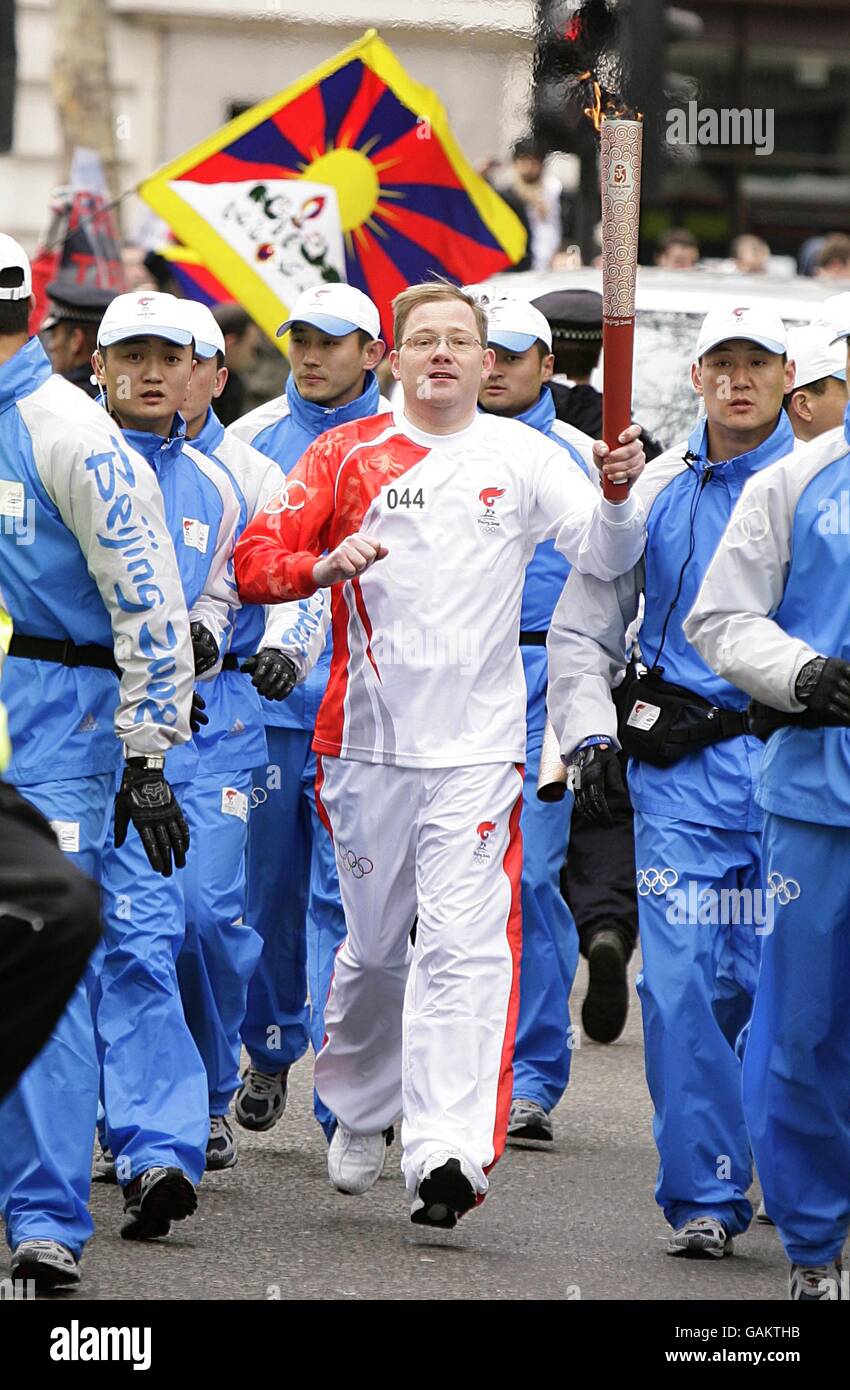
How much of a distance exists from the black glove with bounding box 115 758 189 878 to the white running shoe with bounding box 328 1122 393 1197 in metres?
1.00

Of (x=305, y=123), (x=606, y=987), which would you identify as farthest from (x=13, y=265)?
(x=305, y=123)

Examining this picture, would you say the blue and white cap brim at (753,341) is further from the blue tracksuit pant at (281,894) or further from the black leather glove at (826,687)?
the blue tracksuit pant at (281,894)

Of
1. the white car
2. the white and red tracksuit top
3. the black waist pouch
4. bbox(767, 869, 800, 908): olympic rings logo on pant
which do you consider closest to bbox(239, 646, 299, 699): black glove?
the white and red tracksuit top

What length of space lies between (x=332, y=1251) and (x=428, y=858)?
922mm

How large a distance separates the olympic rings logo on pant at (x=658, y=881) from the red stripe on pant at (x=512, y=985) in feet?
1.02

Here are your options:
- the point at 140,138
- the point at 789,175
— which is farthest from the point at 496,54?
the point at 789,175

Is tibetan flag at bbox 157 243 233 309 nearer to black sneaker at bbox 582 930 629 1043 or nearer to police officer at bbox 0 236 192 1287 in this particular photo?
black sneaker at bbox 582 930 629 1043

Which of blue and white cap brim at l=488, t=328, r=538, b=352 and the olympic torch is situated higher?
the olympic torch

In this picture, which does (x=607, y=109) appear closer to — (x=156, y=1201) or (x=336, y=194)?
(x=156, y=1201)

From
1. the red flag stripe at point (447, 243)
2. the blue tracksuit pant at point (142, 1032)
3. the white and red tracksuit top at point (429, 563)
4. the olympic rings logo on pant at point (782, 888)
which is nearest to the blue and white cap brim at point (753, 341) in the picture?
the white and red tracksuit top at point (429, 563)

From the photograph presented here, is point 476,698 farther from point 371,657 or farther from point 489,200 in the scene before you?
point 489,200

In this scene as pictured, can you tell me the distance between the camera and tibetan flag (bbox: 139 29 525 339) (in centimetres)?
1116

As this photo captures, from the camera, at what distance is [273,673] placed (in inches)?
264

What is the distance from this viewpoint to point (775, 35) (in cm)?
2306
